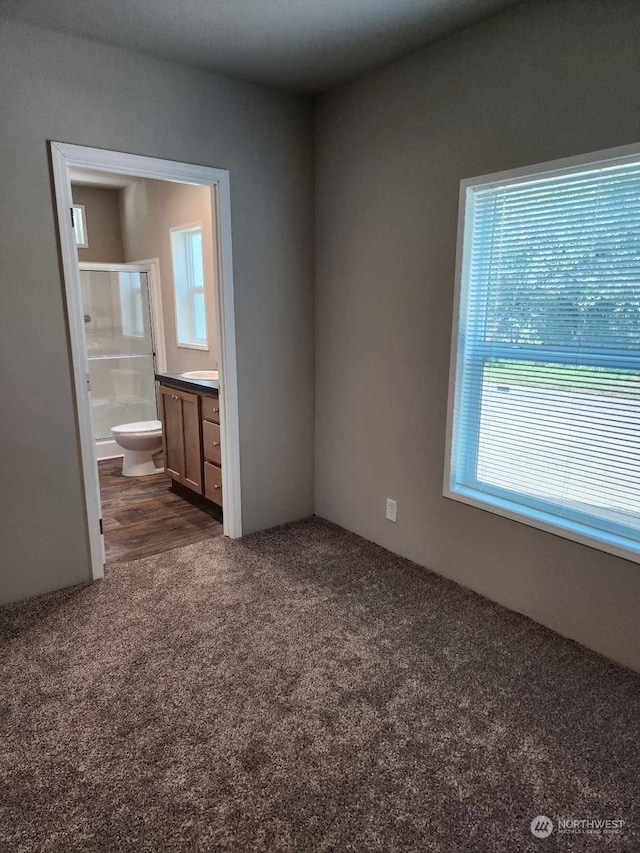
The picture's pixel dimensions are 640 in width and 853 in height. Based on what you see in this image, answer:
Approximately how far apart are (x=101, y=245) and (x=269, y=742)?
541cm

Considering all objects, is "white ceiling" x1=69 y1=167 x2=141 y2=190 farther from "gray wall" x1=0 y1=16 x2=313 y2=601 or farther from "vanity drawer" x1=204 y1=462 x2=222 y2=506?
"vanity drawer" x1=204 y1=462 x2=222 y2=506

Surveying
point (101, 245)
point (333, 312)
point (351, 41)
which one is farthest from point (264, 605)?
point (101, 245)

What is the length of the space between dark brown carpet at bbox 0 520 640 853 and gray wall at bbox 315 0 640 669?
27 centimetres

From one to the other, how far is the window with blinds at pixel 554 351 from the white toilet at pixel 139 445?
2.84 metres

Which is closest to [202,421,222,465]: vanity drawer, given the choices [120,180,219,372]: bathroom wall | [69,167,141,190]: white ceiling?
[120,180,219,372]: bathroom wall

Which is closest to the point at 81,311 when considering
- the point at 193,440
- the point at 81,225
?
the point at 193,440

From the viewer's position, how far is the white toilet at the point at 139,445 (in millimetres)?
4535

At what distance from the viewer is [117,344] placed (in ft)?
17.8

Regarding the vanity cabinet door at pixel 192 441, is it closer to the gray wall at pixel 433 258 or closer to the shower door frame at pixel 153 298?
the gray wall at pixel 433 258

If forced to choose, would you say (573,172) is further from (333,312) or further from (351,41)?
(333,312)

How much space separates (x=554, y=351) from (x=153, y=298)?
4.15m

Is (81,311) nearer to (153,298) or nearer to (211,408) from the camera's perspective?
(211,408)

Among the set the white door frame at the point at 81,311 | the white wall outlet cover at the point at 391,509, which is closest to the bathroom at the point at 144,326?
the white door frame at the point at 81,311

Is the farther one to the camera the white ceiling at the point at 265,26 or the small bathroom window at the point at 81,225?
the small bathroom window at the point at 81,225
